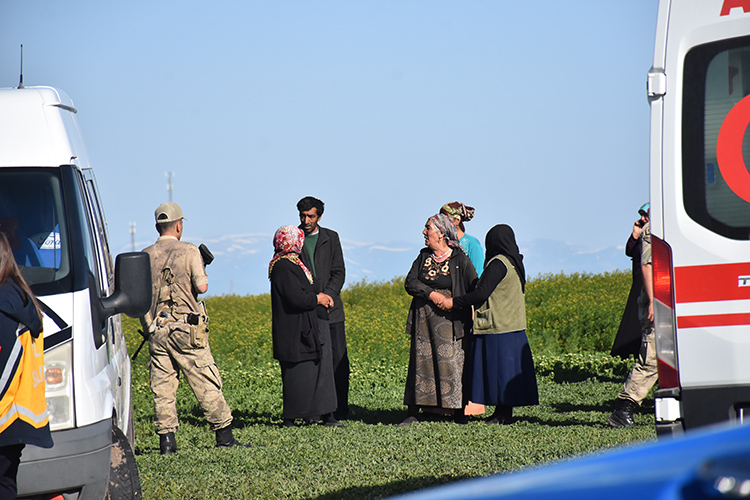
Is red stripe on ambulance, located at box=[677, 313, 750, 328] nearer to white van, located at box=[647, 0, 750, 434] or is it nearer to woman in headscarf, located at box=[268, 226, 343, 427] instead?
white van, located at box=[647, 0, 750, 434]

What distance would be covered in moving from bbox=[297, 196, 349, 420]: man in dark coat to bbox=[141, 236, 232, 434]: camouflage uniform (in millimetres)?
1830

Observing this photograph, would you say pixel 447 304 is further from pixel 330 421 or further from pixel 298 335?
pixel 330 421

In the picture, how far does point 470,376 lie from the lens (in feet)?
26.8

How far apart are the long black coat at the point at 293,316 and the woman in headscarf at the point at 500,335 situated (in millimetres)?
1292

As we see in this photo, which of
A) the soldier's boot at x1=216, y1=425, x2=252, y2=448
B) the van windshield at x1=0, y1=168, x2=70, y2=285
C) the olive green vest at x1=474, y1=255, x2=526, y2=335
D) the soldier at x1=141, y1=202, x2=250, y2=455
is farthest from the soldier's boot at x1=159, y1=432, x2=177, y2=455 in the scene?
the van windshield at x1=0, y1=168, x2=70, y2=285

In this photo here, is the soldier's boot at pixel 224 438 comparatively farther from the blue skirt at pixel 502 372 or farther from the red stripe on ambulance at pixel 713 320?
the red stripe on ambulance at pixel 713 320

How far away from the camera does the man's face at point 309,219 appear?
866 centimetres

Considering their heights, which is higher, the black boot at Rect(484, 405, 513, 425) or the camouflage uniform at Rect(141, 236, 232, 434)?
the camouflage uniform at Rect(141, 236, 232, 434)

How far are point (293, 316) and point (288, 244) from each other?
0.70m

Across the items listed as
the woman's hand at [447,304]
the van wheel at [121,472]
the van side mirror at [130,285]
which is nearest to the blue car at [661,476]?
the van side mirror at [130,285]

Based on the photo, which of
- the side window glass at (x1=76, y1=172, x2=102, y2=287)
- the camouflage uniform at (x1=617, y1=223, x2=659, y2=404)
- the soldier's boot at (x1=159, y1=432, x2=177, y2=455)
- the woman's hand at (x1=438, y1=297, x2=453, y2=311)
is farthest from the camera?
the woman's hand at (x1=438, y1=297, x2=453, y2=311)

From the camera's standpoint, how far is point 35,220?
418cm

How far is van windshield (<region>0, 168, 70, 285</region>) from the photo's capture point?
4.02m

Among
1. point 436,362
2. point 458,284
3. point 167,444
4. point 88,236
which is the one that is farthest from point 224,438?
point 88,236
